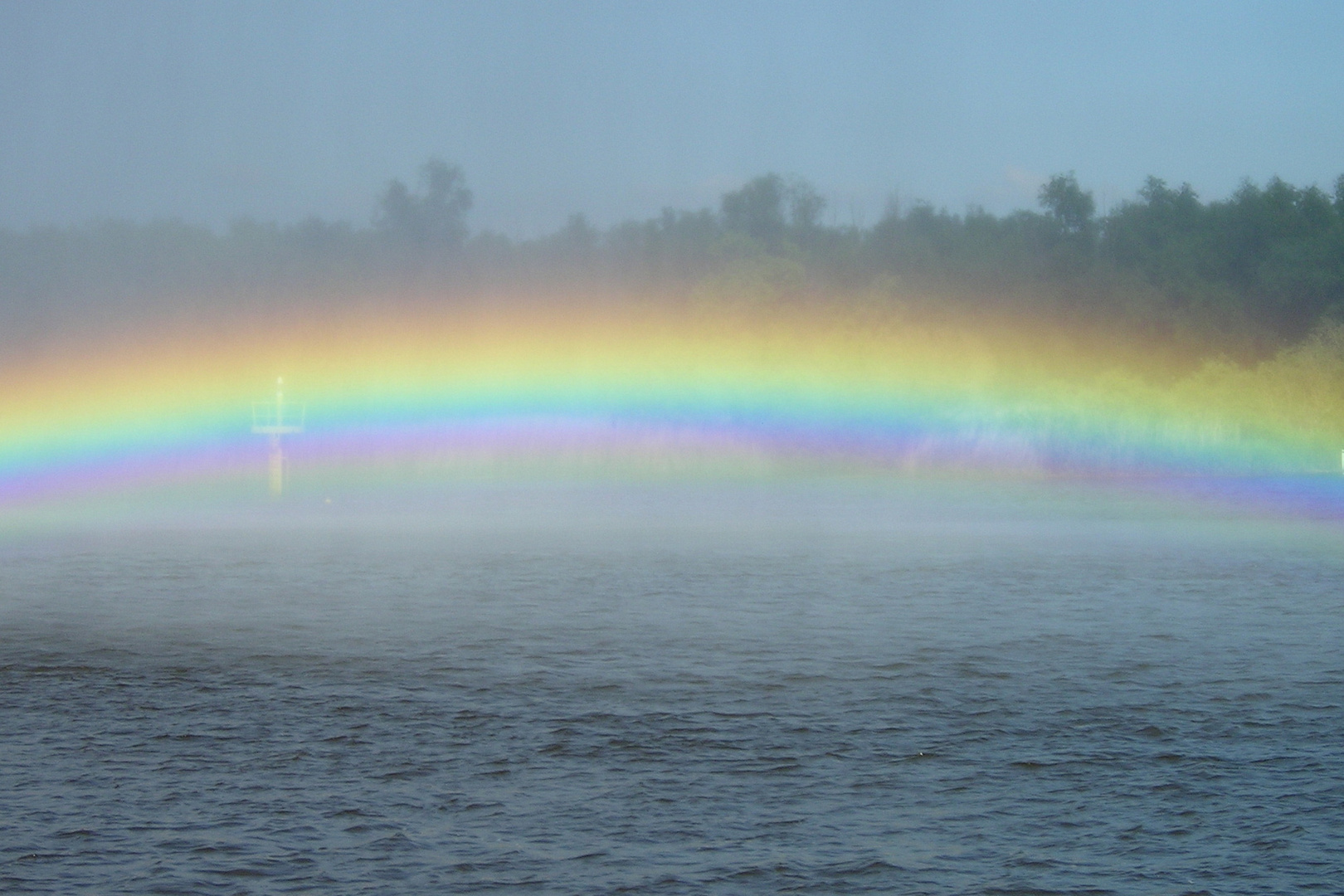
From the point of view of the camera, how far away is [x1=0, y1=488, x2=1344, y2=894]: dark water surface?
475 inches

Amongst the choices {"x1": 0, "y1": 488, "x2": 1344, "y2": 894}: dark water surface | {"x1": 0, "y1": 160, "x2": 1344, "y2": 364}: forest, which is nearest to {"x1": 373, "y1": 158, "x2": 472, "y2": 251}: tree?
{"x1": 0, "y1": 160, "x2": 1344, "y2": 364}: forest

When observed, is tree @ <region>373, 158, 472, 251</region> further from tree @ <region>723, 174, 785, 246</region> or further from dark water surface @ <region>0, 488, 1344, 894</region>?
dark water surface @ <region>0, 488, 1344, 894</region>

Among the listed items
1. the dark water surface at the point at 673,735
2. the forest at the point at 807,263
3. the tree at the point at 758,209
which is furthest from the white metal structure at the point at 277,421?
the dark water surface at the point at 673,735

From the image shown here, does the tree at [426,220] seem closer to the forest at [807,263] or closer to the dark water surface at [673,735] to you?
the forest at [807,263]

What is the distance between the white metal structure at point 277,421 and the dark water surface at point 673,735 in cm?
12121

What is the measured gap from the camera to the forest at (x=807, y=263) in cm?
13488

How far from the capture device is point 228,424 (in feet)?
565

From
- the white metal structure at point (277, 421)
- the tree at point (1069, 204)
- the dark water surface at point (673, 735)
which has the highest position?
the tree at point (1069, 204)

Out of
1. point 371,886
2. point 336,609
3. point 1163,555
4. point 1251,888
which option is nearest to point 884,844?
point 1251,888

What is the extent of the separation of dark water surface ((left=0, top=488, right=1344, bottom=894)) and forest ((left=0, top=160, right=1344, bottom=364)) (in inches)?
4034

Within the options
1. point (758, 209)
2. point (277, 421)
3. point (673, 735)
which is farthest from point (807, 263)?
point (673, 735)

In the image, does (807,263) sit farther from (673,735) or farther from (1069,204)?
(673,735)

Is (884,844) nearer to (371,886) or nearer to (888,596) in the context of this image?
(371,886)

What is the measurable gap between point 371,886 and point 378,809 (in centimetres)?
211
